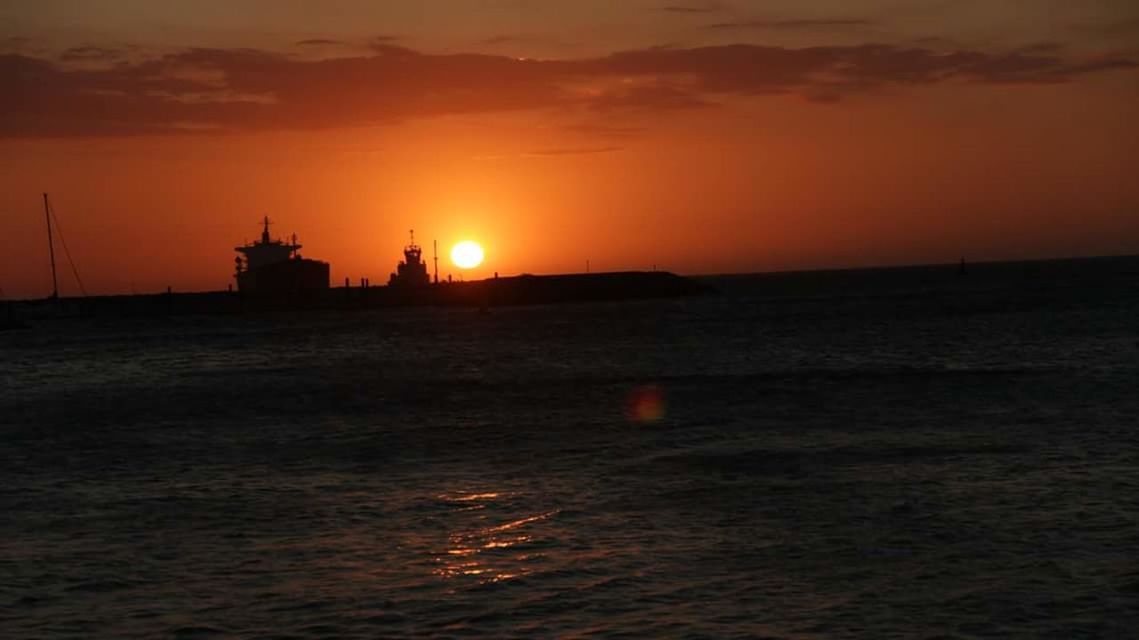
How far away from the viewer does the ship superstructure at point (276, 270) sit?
185375 millimetres

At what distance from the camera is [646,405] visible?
144 feet

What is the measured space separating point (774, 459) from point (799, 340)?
57.1m

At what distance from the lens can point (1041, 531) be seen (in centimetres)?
1950

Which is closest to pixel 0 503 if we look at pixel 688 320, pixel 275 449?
pixel 275 449

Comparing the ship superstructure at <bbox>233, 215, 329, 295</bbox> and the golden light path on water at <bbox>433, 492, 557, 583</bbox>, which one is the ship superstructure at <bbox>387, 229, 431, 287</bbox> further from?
the golden light path on water at <bbox>433, 492, 557, 583</bbox>

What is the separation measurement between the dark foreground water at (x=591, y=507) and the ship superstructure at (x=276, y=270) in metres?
130

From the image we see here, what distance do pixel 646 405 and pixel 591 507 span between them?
A: 69.9 ft

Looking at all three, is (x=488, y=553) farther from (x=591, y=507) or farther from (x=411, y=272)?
(x=411, y=272)

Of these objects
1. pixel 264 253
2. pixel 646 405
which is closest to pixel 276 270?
pixel 264 253

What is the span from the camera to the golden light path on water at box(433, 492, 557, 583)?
17.8 metres

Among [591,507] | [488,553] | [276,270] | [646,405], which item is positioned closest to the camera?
[488,553]

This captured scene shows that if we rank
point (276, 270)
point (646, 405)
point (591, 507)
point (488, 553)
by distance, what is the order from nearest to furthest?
point (488, 553) < point (591, 507) < point (646, 405) < point (276, 270)

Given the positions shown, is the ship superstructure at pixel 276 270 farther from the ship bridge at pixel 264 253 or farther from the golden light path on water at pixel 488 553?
the golden light path on water at pixel 488 553

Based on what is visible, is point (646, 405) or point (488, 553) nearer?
point (488, 553)
